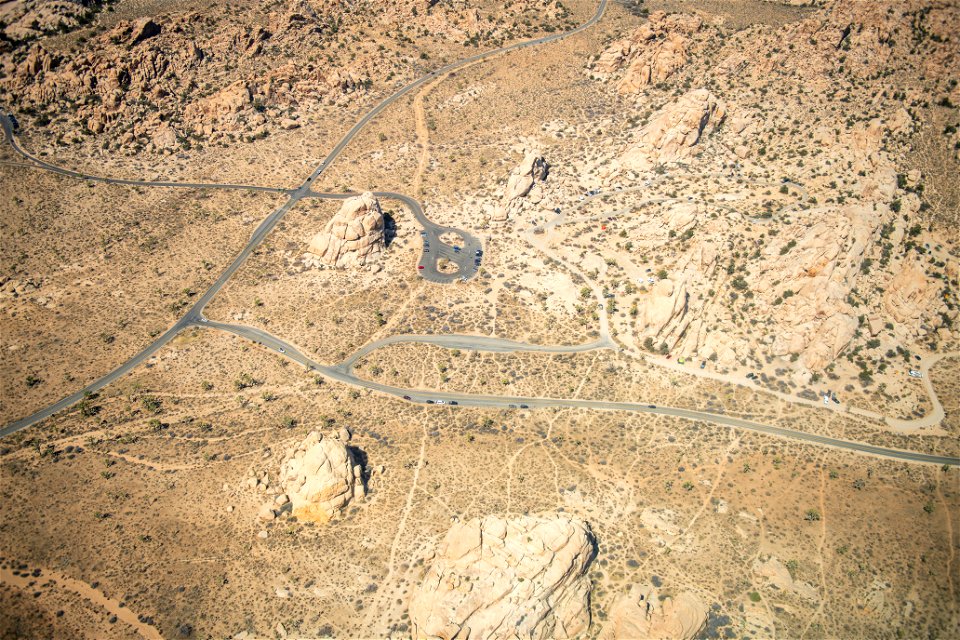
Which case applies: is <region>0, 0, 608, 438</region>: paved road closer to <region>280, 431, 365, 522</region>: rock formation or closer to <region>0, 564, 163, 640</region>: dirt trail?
<region>0, 564, 163, 640</region>: dirt trail

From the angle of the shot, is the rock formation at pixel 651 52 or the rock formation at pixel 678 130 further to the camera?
the rock formation at pixel 651 52

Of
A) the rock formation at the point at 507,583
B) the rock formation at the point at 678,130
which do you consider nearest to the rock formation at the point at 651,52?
the rock formation at the point at 678,130

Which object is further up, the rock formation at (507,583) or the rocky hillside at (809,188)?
the rocky hillside at (809,188)

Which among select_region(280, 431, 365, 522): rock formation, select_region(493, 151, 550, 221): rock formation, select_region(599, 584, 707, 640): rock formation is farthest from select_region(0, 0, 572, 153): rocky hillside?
select_region(599, 584, 707, 640): rock formation

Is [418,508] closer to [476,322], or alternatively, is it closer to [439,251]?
[476,322]

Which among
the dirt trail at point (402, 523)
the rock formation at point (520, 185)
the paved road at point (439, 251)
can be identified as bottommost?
the dirt trail at point (402, 523)

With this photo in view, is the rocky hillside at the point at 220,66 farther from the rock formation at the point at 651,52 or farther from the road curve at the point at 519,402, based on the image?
the road curve at the point at 519,402
